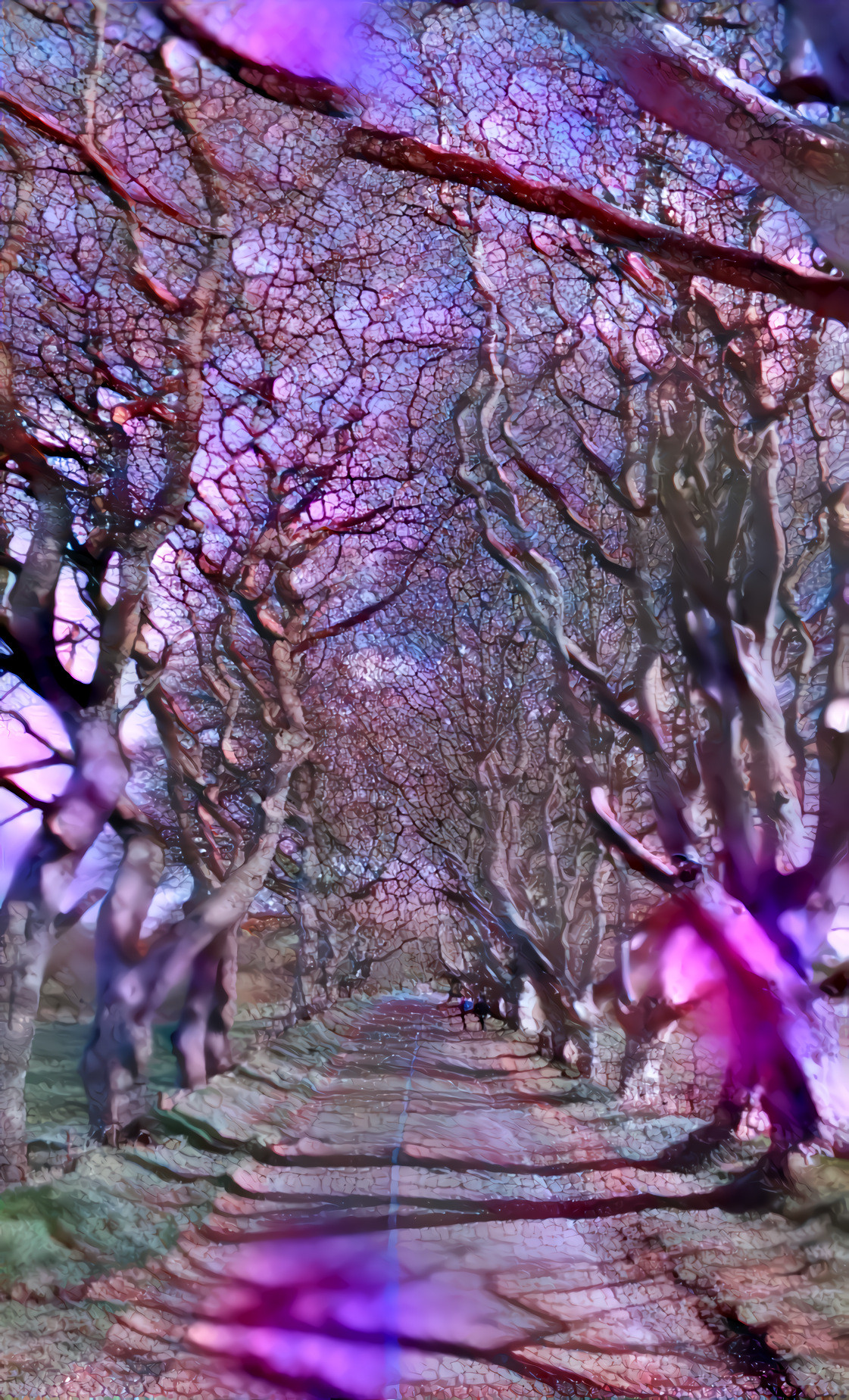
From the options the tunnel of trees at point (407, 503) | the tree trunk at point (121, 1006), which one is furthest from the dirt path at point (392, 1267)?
the tunnel of trees at point (407, 503)

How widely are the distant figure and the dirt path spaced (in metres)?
0.39

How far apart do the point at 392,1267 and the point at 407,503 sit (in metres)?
2.37

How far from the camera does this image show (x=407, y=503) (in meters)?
2.74

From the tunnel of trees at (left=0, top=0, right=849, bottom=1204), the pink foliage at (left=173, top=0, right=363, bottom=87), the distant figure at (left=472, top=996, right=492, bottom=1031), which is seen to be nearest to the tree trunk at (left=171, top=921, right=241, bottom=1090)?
the tunnel of trees at (left=0, top=0, right=849, bottom=1204)

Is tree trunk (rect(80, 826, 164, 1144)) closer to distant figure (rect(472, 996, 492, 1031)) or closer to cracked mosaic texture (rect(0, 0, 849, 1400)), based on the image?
cracked mosaic texture (rect(0, 0, 849, 1400))

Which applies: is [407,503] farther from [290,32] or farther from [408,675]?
[290,32]

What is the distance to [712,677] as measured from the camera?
276cm

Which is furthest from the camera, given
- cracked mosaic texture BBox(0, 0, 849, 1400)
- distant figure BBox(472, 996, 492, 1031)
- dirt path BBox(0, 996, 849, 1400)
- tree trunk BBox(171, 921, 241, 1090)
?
distant figure BBox(472, 996, 492, 1031)

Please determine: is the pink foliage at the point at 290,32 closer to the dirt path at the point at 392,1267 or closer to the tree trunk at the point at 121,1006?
the tree trunk at the point at 121,1006

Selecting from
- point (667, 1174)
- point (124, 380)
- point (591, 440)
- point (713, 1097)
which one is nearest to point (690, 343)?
point (591, 440)

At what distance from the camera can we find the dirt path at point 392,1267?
1.89 meters

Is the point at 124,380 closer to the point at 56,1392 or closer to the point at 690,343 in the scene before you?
the point at 690,343

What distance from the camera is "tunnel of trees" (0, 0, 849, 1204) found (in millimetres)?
2268

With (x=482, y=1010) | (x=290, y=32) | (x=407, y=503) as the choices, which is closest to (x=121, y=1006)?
(x=482, y=1010)
